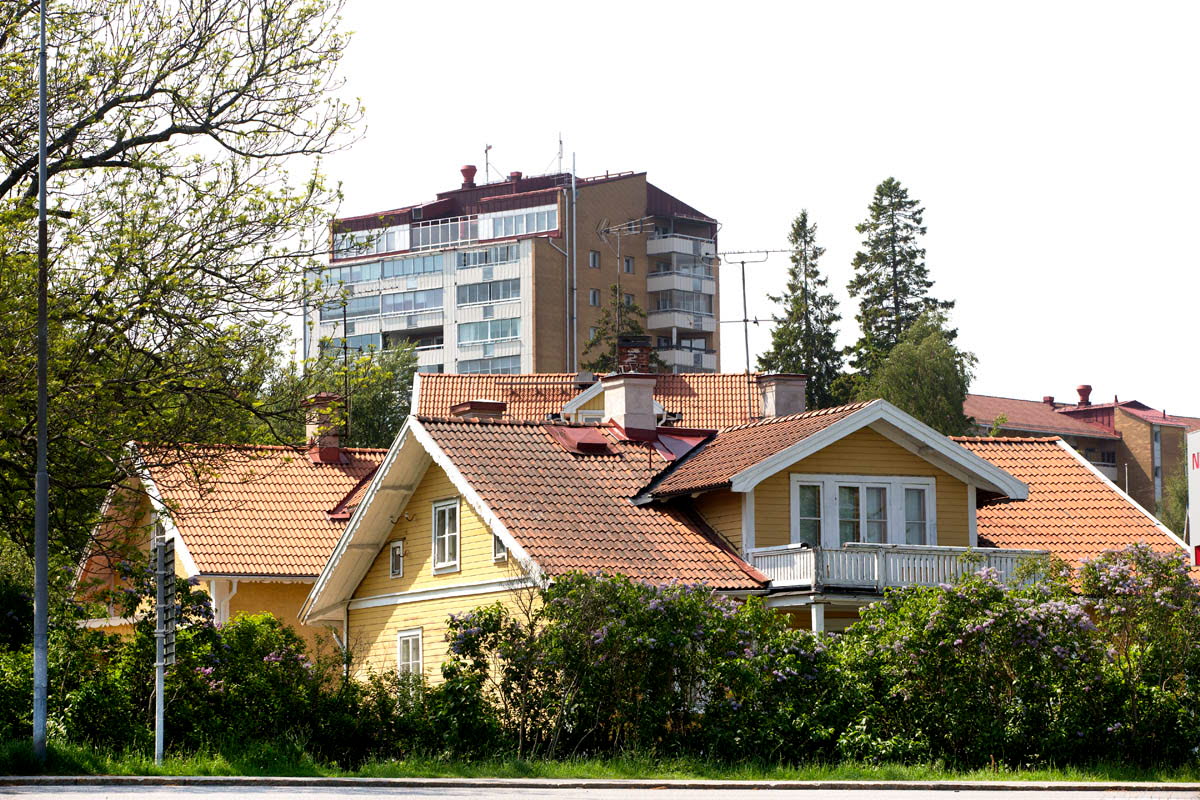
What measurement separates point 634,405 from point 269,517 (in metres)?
8.63

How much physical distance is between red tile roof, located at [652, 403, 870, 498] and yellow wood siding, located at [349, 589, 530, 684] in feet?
13.0

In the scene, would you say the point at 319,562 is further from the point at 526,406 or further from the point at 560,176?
the point at 560,176

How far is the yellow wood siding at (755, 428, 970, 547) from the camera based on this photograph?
102 feet

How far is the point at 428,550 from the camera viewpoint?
1281 inches

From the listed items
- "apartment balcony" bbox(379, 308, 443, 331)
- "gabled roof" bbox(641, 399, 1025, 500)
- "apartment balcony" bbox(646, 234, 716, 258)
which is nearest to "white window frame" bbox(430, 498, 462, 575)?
"gabled roof" bbox(641, 399, 1025, 500)

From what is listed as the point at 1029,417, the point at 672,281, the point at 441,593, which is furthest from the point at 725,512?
the point at 1029,417

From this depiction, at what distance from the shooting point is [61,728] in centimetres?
2108

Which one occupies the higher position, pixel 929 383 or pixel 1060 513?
pixel 929 383

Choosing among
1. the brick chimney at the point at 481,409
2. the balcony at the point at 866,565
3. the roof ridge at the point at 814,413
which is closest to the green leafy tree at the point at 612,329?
the brick chimney at the point at 481,409

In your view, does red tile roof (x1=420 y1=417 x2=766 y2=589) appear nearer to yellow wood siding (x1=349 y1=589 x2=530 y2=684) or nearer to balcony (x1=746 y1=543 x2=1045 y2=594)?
balcony (x1=746 y1=543 x2=1045 y2=594)

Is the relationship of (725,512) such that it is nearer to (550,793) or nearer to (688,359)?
(550,793)

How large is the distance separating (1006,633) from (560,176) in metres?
91.0

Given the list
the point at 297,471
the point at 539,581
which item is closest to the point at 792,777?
the point at 539,581

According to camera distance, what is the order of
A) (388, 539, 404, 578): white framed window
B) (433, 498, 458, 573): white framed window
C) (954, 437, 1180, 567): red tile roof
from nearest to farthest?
(433, 498, 458, 573): white framed window < (388, 539, 404, 578): white framed window < (954, 437, 1180, 567): red tile roof
